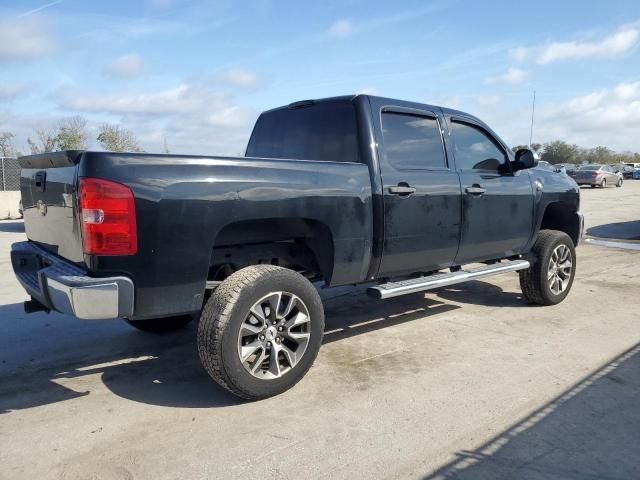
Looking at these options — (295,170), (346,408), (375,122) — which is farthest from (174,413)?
(375,122)

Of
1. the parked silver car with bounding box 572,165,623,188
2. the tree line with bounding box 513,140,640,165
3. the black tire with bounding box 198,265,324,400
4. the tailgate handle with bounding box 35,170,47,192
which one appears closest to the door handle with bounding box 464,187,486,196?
the black tire with bounding box 198,265,324,400

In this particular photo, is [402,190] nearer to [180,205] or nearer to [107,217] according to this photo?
[180,205]

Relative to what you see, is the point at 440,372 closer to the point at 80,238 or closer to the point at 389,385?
the point at 389,385

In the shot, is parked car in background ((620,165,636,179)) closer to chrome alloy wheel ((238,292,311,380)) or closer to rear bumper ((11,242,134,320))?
chrome alloy wheel ((238,292,311,380))

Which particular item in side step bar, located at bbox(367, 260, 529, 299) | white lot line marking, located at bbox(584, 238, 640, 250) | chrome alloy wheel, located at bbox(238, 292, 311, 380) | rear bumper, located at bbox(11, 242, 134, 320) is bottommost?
white lot line marking, located at bbox(584, 238, 640, 250)

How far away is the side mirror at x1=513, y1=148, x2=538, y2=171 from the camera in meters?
5.43

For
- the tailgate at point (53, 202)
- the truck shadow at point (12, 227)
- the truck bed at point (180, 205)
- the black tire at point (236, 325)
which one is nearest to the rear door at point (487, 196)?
the truck bed at point (180, 205)

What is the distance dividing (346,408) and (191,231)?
1.49 meters

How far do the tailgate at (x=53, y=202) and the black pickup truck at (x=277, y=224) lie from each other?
19 mm

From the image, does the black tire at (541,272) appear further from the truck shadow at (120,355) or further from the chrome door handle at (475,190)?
the chrome door handle at (475,190)

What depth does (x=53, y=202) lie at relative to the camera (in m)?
3.63

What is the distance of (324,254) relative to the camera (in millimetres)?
4059

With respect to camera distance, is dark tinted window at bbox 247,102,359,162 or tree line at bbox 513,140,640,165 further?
tree line at bbox 513,140,640,165

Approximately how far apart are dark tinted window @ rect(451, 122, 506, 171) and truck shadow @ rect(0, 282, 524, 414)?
5.32ft
